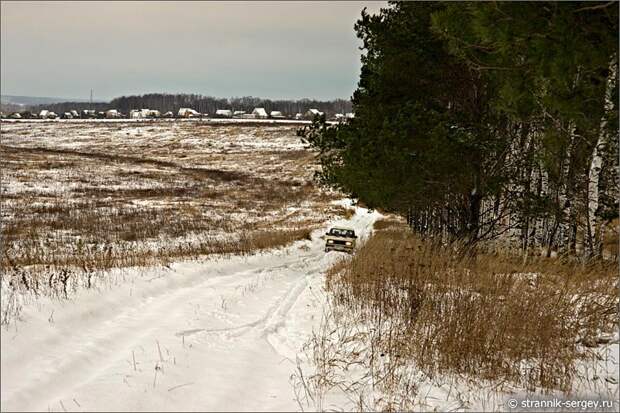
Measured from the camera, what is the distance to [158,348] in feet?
17.1

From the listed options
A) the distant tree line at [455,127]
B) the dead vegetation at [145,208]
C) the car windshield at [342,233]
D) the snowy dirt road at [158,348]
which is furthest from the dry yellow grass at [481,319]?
the car windshield at [342,233]

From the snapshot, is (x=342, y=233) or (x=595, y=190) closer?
(x=595, y=190)

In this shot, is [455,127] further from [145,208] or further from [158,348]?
[145,208]

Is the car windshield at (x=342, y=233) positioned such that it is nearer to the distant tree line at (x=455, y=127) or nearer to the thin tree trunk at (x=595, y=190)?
the distant tree line at (x=455, y=127)

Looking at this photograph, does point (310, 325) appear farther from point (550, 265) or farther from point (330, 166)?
point (330, 166)

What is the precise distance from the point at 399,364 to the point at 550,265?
4.58 meters

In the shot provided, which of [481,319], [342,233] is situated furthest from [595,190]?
[342,233]

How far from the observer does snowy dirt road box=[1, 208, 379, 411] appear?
160 inches

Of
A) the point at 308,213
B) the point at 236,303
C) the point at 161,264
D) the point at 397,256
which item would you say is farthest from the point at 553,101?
the point at 308,213

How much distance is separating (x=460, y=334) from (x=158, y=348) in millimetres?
3549

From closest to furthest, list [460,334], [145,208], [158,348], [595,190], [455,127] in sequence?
[460,334] → [158,348] → [595,190] → [455,127] → [145,208]

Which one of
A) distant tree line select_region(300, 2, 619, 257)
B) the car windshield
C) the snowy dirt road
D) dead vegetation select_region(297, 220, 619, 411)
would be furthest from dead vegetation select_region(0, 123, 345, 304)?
distant tree line select_region(300, 2, 619, 257)

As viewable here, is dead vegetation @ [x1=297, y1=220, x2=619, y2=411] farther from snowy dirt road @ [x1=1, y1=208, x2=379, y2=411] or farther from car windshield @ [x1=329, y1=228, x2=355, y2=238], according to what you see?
car windshield @ [x1=329, y1=228, x2=355, y2=238]

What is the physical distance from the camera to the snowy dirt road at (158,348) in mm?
4074
